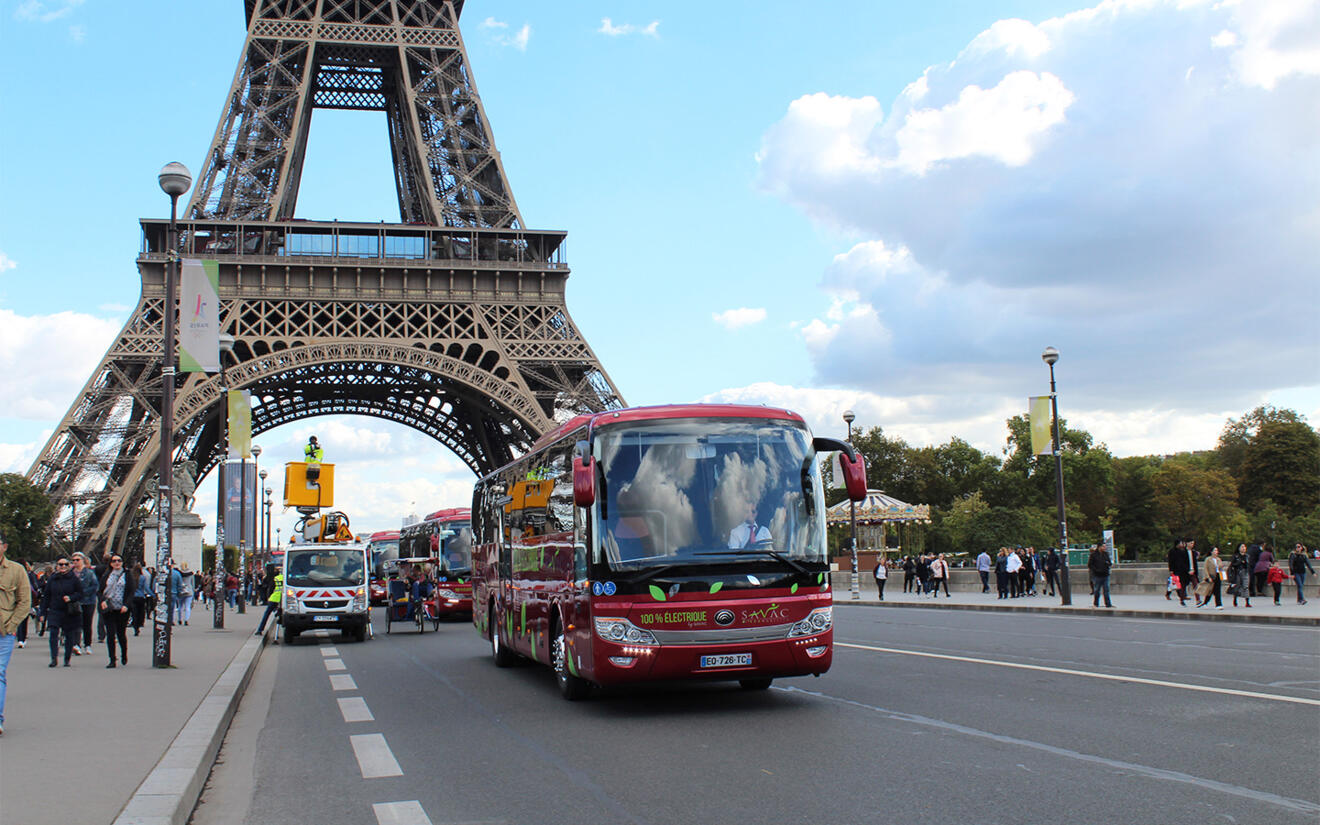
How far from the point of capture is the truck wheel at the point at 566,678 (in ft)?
37.6

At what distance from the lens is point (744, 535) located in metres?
10.4

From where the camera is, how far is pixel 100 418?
134 feet

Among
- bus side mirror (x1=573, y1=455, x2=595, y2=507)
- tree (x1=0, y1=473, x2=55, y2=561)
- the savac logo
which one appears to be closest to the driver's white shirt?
the savac logo

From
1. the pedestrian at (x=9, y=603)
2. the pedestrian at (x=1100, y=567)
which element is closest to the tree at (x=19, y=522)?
the pedestrian at (x=1100, y=567)

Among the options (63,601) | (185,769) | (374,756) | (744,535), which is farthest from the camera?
(63,601)

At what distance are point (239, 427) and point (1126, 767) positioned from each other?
77.9ft

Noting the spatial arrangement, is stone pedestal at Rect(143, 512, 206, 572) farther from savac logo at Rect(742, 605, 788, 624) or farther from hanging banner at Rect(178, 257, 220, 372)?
savac logo at Rect(742, 605, 788, 624)

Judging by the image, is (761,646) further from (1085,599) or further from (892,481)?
(892,481)

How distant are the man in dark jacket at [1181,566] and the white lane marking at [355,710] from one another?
20292 millimetres

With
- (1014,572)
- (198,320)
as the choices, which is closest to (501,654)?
(198,320)

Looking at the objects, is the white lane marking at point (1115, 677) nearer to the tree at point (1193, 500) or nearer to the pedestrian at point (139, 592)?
the pedestrian at point (139, 592)

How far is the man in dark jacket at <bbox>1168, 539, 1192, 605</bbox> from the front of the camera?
26.5 m

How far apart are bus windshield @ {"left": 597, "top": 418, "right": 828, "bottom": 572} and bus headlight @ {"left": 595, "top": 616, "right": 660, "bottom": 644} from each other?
1.55ft

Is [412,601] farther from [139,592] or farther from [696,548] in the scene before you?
[696,548]
